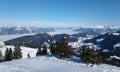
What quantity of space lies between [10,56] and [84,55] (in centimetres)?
4921

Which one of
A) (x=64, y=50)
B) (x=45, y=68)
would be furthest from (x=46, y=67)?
(x=64, y=50)

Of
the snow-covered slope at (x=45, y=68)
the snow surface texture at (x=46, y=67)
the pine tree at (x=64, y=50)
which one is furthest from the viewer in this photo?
the pine tree at (x=64, y=50)

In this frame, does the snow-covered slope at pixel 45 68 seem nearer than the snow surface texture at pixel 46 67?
Yes

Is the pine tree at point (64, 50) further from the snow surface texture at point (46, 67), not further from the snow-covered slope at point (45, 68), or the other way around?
the snow-covered slope at point (45, 68)

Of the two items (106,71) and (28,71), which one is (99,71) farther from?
(28,71)

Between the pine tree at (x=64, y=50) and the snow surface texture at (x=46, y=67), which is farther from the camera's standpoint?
the pine tree at (x=64, y=50)

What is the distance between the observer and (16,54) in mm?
101812

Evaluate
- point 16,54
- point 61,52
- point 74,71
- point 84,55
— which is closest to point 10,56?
point 16,54

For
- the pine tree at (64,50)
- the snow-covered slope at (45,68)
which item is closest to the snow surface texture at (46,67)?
the snow-covered slope at (45,68)

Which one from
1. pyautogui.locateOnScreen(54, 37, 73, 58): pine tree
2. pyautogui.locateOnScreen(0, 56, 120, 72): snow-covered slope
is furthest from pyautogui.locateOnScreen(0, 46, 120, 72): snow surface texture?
pyautogui.locateOnScreen(54, 37, 73, 58): pine tree

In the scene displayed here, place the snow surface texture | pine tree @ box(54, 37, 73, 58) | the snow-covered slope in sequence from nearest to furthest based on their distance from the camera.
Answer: the snow-covered slope < the snow surface texture < pine tree @ box(54, 37, 73, 58)

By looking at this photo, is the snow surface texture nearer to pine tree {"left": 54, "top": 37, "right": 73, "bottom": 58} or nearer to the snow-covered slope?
the snow-covered slope

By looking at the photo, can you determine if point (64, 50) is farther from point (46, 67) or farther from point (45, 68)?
point (45, 68)

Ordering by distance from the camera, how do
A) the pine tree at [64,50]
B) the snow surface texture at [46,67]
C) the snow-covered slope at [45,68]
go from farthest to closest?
the pine tree at [64,50]
the snow surface texture at [46,67]
the snow-covered slope at [45,68]
